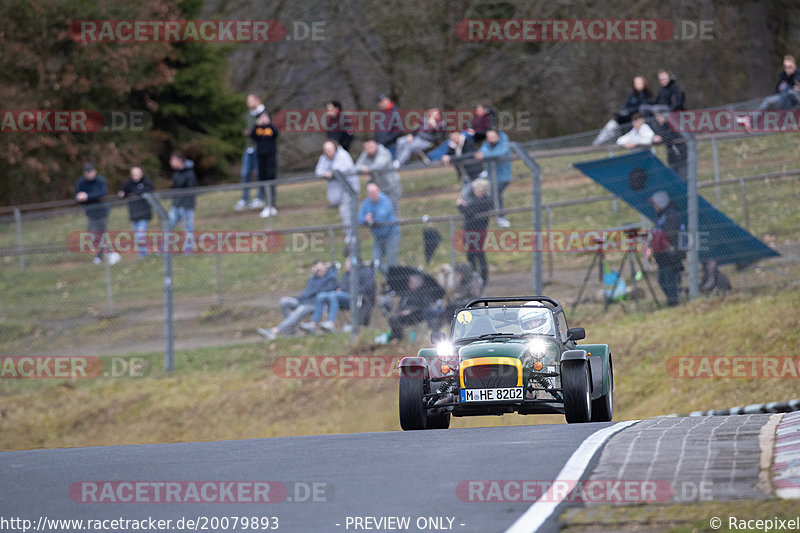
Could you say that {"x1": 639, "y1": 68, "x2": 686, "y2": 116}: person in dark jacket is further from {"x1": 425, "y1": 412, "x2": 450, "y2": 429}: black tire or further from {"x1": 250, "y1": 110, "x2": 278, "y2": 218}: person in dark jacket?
{"x1": 425, "y1": 412, "x2": 450, "y2": 429}: black tire

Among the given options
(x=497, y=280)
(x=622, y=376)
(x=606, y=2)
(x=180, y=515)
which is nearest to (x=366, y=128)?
(x=606, y=2)

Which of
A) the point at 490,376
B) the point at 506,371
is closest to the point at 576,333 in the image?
the point at 506,371

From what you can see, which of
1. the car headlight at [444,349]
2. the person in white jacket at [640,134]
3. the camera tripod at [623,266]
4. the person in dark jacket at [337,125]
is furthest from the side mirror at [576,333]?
the person in dark jacket at [337,125]

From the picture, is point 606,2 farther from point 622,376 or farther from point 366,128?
point 622,376

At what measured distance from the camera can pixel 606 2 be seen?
43625 millimetres

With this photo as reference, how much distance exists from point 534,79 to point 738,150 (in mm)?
24623

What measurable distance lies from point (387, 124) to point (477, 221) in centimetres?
585

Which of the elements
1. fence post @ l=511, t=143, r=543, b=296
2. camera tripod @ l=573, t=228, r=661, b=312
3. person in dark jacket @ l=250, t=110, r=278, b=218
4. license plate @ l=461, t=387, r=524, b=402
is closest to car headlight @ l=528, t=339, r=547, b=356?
license plate @ l=461, t=387, r=524, b=402

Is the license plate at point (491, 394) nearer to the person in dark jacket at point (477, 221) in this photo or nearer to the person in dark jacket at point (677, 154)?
the person in dark jacket at point (477, 221)

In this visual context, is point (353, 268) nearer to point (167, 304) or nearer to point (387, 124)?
point (167, 304)

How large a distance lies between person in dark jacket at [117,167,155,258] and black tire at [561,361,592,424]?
9852mm

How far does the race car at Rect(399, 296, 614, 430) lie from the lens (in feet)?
35.3

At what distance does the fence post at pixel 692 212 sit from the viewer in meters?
17.4

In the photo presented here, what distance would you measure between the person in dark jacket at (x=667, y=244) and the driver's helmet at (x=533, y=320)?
6527 millimetres
